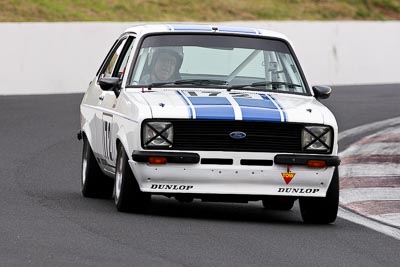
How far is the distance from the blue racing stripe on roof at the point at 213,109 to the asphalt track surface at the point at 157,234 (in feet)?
2.57

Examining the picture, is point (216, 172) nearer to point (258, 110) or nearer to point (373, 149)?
point (258, 110)

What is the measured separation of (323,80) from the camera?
29.9 meters

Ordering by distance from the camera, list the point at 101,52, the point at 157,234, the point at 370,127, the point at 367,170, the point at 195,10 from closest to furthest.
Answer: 1. the point at 157,234
2. the point at 367,170
3. the point at 370,127
4. the point at 101,52
5. the point at 195,10

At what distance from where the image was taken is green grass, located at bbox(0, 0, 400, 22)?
1287 inches

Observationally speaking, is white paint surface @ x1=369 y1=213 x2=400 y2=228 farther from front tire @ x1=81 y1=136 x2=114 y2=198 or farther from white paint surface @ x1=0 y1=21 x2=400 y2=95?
white paint surface @ x1=0 y1=21 x2=400 y2=95

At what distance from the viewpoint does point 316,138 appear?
410 inches

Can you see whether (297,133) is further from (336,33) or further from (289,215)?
(336,33)

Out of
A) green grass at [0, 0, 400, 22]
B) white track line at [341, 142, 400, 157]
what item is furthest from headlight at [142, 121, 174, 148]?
green grass at [0, 0, 400, 22]

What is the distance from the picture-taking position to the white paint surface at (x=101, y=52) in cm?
2600

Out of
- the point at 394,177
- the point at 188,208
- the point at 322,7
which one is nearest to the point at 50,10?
the point at 322,7

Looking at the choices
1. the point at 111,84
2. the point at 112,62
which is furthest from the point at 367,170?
the point at 111,84

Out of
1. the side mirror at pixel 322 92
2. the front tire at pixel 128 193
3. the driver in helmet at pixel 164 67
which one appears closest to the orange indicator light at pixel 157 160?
the front tire at pixel 128 193

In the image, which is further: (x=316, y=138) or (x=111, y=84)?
(x=111, y=84)

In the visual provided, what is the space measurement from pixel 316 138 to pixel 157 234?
1.70 metres
